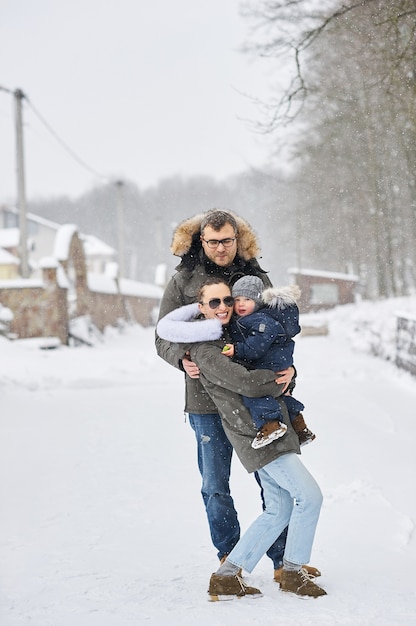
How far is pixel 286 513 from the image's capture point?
372 cm

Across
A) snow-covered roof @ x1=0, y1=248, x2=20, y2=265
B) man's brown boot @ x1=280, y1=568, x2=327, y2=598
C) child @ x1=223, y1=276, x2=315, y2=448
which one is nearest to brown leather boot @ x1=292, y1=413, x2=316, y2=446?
child @ x1=223, y1=276, x2=315, y2=448

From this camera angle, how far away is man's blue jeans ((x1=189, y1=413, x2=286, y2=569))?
3916 mm

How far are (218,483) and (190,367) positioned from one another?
63 centimetres

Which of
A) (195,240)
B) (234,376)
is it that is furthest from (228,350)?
(195,240)

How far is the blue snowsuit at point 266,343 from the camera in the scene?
11.6ft

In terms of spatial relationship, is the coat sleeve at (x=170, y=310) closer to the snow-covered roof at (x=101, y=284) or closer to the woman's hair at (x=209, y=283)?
the woman's hair at (x=209, y=283)

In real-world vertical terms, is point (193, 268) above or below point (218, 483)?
above

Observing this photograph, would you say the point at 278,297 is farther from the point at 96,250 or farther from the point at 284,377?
the point at 96,250

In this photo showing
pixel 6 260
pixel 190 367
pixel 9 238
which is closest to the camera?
pixel 190 367

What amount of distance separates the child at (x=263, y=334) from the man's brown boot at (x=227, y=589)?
0.71m

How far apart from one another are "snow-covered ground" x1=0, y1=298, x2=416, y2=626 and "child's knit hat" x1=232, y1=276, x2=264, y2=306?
1403 millimetres

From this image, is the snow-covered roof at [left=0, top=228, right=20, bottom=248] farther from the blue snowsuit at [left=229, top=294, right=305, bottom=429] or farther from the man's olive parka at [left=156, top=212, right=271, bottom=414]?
the blue snowsuit at [left=229, top=294, right=305, bottom=429]

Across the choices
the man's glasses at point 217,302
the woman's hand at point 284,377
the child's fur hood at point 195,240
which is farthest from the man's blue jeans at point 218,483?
the child's fur hood at point 195,240

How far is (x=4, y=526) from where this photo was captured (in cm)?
525
